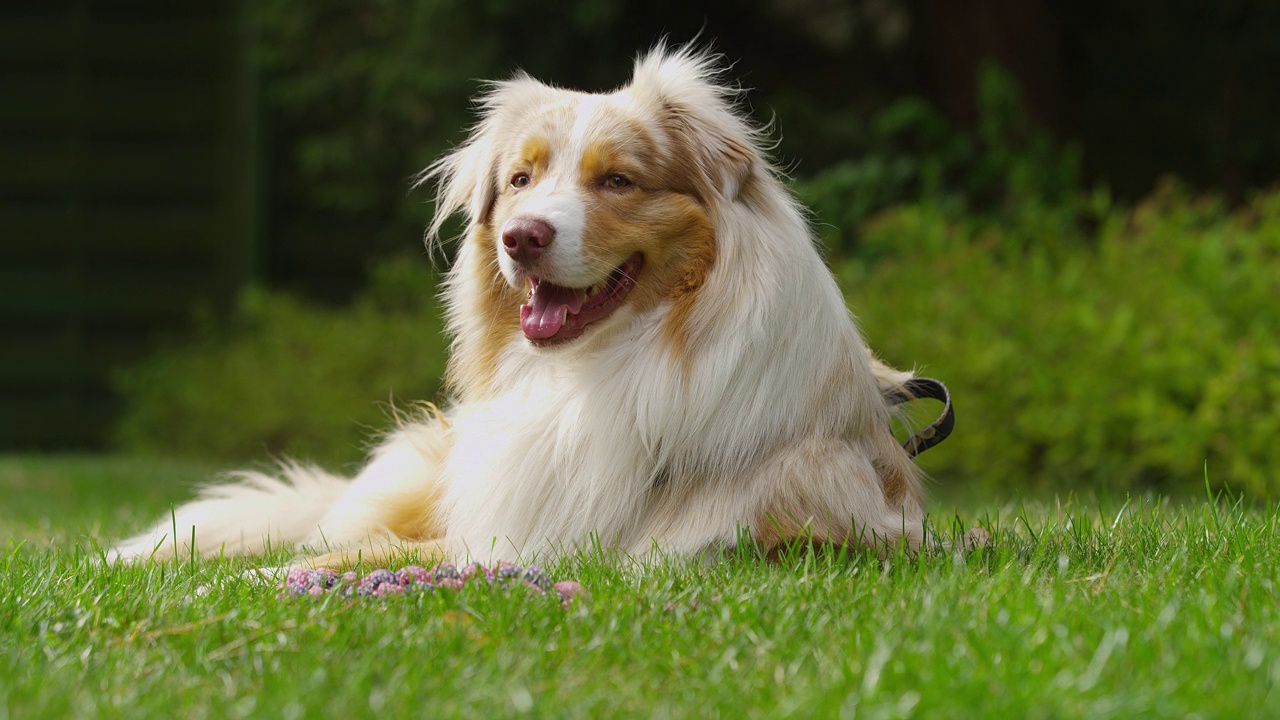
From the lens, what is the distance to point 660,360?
311cm

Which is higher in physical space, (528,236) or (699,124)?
(699,124)

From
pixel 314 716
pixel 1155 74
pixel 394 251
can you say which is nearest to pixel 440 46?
pixel 394 251

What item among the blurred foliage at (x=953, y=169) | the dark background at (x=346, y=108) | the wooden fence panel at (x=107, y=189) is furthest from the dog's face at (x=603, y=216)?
the wooden fence panel at (x=107, y=189)

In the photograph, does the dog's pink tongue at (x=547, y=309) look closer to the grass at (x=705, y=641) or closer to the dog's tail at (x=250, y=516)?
the grass at (x=705, y=641)

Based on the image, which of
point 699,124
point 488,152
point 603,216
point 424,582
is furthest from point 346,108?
point 424,582

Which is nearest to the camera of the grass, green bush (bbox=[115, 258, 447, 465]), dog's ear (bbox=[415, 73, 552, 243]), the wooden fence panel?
the grass

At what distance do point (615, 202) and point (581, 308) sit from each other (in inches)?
10.9

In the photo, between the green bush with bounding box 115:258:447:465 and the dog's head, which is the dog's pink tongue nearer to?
the dog's head

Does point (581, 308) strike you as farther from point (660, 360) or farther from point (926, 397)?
point (926, 397)

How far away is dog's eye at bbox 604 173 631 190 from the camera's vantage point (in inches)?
124

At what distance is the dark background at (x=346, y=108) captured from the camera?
29.0 feet

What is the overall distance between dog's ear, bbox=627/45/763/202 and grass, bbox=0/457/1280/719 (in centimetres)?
97

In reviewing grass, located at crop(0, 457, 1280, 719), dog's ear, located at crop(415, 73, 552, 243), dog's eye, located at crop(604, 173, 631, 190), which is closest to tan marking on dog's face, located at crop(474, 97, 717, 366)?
dog's eye, located at crop(604, 173, 631, 190)

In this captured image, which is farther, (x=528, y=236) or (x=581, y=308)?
(x=581, y=308)
